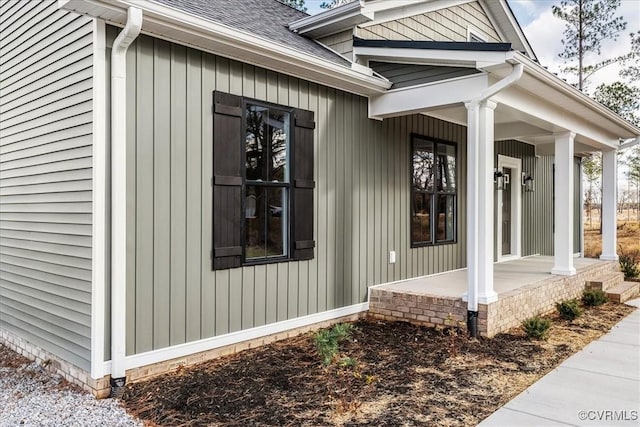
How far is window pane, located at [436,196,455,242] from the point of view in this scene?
22.7 feet

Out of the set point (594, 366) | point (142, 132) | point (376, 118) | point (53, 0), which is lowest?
point (594, 366)

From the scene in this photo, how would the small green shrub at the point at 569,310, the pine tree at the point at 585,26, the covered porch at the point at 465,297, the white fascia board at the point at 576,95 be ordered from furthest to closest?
the pine tree at the point at 585,26
the small green shrub at the point at 569,310
the covered porch at the point at 465,297
the white fascia board at the point at 576,95

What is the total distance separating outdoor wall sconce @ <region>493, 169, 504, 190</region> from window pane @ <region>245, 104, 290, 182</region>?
5063 mm

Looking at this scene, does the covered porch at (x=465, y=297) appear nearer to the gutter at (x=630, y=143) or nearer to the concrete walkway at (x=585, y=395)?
the concrete walkway at (x=585, y=395)

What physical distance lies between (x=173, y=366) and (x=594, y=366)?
11.9ft

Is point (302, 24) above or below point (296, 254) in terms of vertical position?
above

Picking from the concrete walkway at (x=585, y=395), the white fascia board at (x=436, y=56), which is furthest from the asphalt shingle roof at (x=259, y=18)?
the concrete walkway at (x=585, y=395)

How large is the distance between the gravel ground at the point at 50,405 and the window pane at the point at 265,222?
67.8 inches

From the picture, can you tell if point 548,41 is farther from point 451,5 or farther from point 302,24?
Answer: point 302,24

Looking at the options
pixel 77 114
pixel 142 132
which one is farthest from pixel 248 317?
pixel 77 114

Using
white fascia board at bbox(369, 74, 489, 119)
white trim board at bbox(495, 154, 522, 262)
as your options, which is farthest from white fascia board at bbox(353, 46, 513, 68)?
white trim board at bbox(495, 154, 522, 262)

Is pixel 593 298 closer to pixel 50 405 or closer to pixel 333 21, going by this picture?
pixel 333 21

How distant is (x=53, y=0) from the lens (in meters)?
4.03

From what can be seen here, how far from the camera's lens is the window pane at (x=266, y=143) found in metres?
4.38
